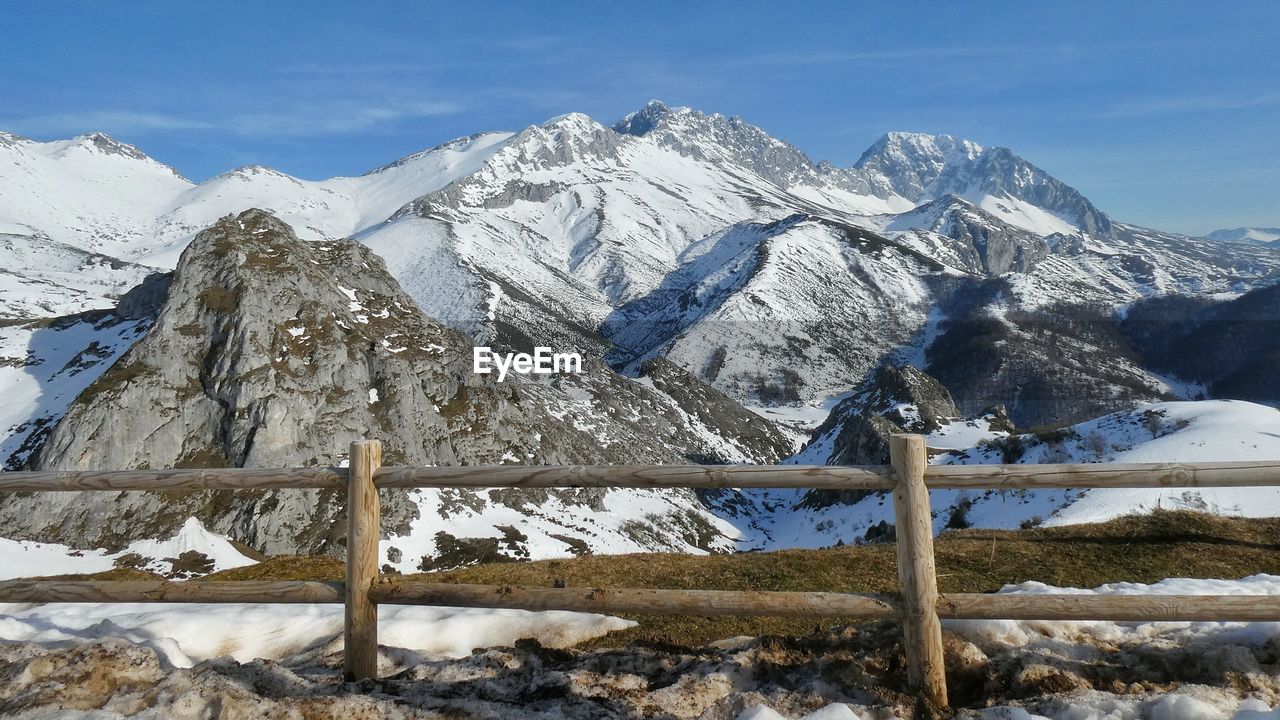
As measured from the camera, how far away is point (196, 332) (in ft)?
258

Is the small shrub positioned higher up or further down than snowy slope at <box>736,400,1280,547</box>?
further down

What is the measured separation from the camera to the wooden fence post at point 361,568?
626 centimetres

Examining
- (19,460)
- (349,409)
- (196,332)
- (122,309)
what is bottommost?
(19,460)

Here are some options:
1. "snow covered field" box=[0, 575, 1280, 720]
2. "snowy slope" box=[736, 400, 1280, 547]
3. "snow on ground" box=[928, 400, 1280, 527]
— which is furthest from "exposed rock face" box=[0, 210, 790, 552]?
"snow covered field" box=[0, 575, 1280, 720]

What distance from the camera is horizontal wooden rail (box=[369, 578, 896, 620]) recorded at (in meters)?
5.82

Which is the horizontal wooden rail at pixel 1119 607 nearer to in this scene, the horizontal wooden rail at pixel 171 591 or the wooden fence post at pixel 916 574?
the wooden fence post at pixel 916 574

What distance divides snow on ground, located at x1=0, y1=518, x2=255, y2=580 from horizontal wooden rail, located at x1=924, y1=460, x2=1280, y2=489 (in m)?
60.9

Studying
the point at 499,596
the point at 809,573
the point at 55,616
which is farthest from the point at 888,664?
the point at 55,616

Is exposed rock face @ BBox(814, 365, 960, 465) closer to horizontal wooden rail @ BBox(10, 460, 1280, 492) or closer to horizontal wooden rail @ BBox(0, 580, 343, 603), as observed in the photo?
horizontal wooden rail @ BBox(10, 460, 1280, 492)

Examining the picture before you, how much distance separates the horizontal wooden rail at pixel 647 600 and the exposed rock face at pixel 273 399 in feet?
218

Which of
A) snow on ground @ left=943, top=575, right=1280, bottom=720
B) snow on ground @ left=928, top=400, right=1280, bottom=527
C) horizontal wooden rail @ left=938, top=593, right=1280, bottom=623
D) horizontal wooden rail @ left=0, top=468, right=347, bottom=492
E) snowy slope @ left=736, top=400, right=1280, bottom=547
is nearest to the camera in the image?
snow on ground @ left=943, top=575, right=1280, bottom=720

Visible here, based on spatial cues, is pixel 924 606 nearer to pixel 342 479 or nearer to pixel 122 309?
pixel 342 479

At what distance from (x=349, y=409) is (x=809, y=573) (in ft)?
256

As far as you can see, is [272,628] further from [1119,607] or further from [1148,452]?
[1148,452]
